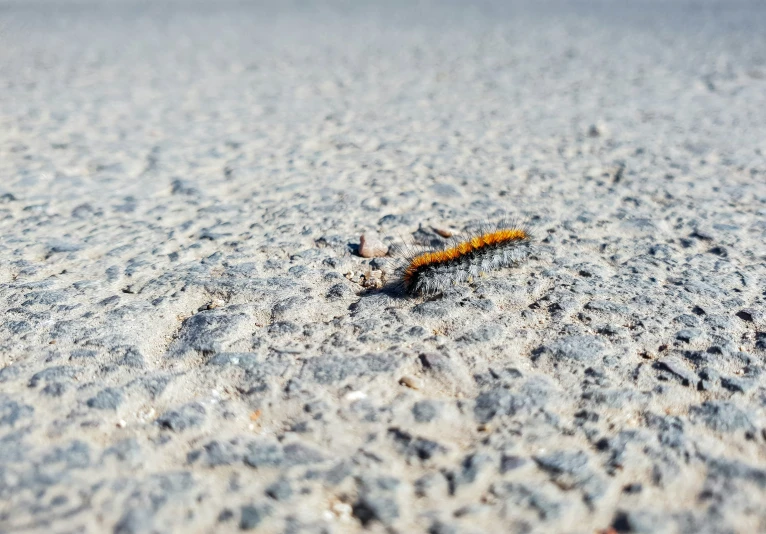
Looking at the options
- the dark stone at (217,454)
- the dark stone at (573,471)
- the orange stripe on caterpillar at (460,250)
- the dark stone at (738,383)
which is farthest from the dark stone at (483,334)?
the dark stone at (217,454)

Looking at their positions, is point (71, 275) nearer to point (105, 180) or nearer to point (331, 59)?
point (105, 180)

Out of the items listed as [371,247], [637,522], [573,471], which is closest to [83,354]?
[371,247]

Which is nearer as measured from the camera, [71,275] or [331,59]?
[71,275]

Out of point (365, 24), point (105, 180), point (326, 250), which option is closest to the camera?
point (326, 250)

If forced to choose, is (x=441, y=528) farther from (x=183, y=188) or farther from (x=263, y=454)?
(x=183, y=188)

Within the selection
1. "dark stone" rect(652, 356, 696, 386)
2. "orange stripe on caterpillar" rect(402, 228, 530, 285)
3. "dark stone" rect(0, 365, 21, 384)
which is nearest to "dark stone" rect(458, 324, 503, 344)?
"orange stripe on caterpillar" rect(402, 228, 530, 285)

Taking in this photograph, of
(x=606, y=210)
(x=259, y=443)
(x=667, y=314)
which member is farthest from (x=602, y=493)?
(x=606, y=210)
